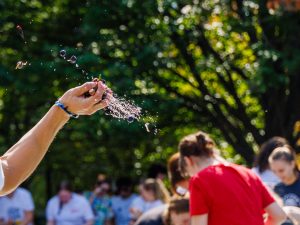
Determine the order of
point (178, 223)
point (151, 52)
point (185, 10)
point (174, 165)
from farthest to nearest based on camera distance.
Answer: point (185, 10) < point (151, 52) < point (174, 165) < point (178, 223)

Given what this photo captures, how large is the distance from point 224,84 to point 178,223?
8.03 meters

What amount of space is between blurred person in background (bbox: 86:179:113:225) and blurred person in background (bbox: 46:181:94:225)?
1.75m

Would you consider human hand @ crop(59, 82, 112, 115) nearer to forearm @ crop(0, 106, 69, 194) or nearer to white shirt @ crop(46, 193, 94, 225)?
forearm @ crop(0, 106, 69, 194)

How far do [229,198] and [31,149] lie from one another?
6.28 feet

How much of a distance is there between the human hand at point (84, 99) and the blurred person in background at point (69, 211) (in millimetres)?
8321

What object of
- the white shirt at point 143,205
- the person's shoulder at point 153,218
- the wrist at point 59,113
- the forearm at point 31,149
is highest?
the wrist at point 59,113

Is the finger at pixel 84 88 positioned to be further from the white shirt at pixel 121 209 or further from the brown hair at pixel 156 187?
the white shirt at pixel 121 209

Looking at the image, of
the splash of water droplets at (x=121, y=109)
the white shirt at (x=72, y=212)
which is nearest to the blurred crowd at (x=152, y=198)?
the white shirt at (x=72, y=212)

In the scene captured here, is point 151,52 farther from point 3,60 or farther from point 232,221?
point 232,221

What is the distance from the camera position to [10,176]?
278 cm

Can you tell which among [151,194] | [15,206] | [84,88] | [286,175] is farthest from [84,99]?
[15,206]

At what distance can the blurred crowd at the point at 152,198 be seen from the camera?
535 cm

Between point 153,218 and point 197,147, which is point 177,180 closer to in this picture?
point 153,218

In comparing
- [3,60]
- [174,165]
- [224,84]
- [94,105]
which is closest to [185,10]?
[224,84]
